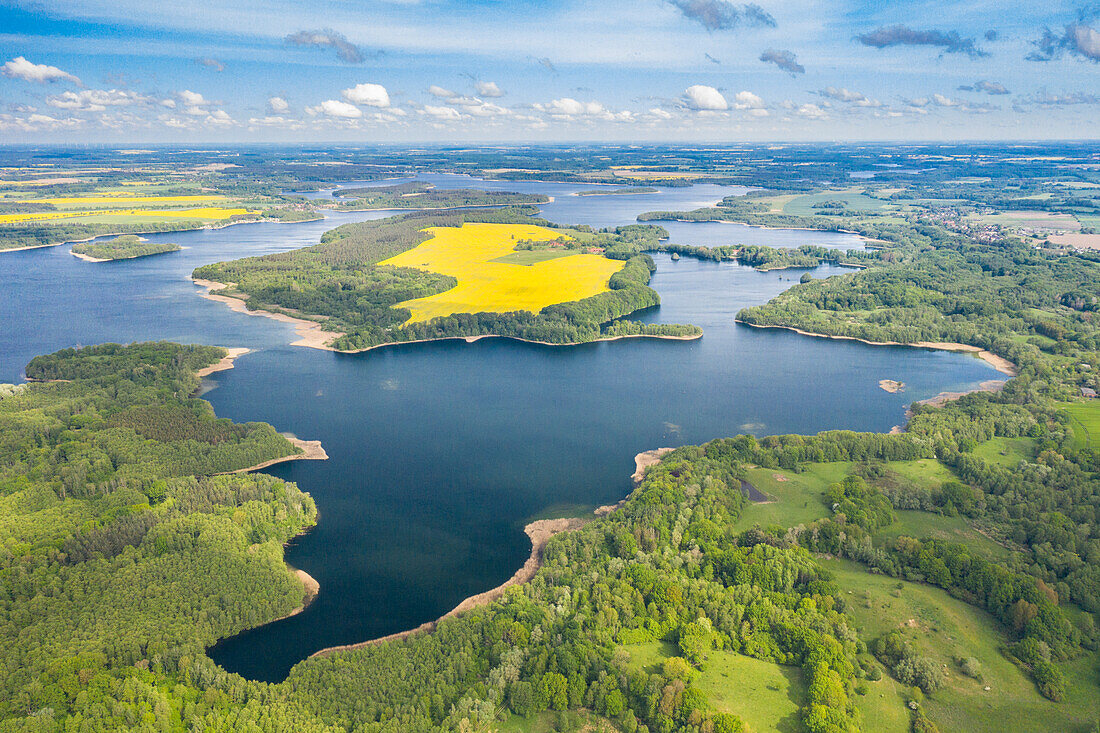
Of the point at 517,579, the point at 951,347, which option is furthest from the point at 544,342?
the point at 951,347

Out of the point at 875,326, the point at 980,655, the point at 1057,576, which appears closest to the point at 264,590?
the point at 980,655

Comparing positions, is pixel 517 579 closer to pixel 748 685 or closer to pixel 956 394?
pixel 748 685

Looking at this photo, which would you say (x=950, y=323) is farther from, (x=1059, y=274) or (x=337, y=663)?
(x=337, y=663)

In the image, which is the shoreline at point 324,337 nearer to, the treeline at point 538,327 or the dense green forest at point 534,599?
the treeline at point 538,327

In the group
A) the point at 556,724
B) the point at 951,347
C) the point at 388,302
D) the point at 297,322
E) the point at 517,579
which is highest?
the point at 388,302

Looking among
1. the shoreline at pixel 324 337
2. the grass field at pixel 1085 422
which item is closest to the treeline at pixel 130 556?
the shoreline at pixel 324 337

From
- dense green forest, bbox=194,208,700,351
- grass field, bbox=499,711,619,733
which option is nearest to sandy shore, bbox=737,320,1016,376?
dense green forest, bbox=194,208,700,351

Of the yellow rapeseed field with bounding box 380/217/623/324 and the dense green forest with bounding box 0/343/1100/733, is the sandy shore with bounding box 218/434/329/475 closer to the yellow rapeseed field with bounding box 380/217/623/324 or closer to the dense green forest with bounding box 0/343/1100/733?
the dense green forest with bounding box 0/343/1100/733
